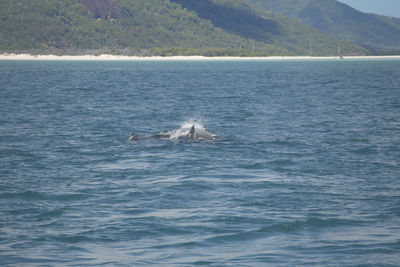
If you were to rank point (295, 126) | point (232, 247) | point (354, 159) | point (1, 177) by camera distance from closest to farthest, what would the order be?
point (232, 247), point (1, 177), point (354, 159), point (295, 126)

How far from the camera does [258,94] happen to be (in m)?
62.0

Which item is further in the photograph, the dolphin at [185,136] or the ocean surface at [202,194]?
the dolphin at [185,136]

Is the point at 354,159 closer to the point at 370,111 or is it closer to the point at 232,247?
the point at 232,247

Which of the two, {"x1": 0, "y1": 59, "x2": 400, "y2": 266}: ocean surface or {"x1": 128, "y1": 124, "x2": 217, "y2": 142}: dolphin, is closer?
{"x1": 0, "y1": 59, "x2": 400, "y2": 266}: ocean surface

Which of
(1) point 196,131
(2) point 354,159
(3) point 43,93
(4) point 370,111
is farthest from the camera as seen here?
(3) point 43,93

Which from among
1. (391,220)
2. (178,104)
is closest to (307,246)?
(391,220)

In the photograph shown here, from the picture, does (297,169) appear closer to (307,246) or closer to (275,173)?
(275,173)

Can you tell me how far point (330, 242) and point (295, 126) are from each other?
20.8m

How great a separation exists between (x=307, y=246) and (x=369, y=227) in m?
2.27

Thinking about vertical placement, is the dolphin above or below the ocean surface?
above

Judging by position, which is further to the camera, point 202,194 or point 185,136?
point 185,136

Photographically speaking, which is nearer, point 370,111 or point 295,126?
point 295,126

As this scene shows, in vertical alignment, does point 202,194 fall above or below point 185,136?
below

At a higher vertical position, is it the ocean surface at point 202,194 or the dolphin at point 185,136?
the dolphin at point 185,136
